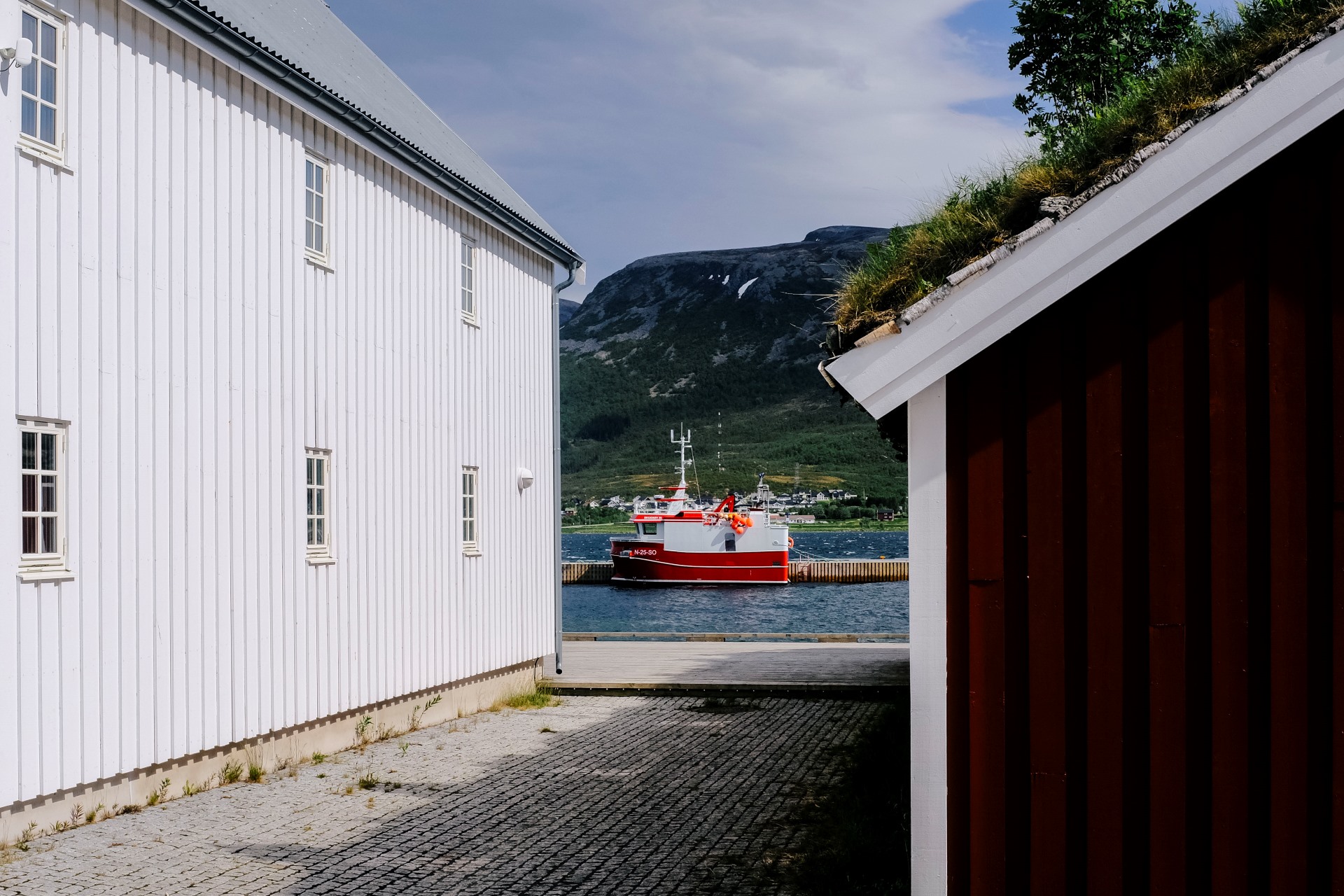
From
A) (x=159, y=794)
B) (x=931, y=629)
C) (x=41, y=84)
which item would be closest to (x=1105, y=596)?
(x=931, y=629)

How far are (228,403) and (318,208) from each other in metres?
2.50

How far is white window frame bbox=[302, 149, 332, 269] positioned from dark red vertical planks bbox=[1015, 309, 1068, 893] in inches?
328

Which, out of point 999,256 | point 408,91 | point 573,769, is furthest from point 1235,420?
point 408,91

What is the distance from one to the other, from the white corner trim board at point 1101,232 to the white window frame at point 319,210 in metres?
8.08

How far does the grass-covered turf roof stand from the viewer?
428 cm

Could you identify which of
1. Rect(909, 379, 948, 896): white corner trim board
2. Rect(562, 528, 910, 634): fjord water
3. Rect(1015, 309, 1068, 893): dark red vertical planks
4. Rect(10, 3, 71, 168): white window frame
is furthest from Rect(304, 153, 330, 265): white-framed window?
Rect(562, 528, 910, 634): fjord water

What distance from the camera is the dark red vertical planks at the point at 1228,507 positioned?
430 cm

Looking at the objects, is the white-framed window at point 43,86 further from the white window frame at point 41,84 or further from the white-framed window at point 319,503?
the white-framed window at point 319,503

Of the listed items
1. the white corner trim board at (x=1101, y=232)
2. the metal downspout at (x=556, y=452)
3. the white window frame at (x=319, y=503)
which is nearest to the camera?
the white corner trim board at (x=1101, y=232)

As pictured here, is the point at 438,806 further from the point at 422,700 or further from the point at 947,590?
the point at 947,590

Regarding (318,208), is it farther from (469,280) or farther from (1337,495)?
(1337,495)

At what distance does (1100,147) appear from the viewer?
4504 mm

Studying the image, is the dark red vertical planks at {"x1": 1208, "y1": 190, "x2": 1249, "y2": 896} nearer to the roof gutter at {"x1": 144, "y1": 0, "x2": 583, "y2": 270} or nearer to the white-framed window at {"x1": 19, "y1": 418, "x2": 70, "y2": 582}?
the white-framed window at {"x1": 19, "y1": 418, "x2": 70, "y2": 582}

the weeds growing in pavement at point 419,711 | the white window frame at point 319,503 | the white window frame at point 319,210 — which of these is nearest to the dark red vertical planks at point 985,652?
the white window frame at point 319,503
